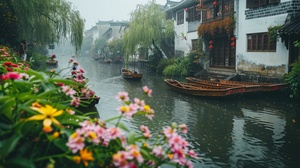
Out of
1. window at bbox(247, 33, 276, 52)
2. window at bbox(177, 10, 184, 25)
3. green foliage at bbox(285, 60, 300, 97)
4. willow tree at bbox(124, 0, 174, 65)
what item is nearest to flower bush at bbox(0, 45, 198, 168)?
green foliage at bbox(285, 60, 300, 97)

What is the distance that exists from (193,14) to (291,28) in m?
11.3

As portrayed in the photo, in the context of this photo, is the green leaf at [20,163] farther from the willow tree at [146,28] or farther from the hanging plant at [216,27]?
the willow tree at [146,28]

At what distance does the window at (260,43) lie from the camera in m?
14.2

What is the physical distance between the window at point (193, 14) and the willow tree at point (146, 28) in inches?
135

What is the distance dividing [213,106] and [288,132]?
12.3ft

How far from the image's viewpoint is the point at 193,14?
73.0ft

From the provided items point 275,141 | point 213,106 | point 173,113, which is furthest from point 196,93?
point 275,141

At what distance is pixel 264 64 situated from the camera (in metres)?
14.7

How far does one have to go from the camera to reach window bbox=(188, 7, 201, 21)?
21559 millimetres

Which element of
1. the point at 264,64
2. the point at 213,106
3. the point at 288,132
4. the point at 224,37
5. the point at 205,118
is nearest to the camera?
the point at 288,132

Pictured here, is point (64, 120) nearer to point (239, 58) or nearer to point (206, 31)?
point (239, 58)

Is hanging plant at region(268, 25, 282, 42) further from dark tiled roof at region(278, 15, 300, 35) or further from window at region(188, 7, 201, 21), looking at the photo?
window at region(188, 7, 201, 21)

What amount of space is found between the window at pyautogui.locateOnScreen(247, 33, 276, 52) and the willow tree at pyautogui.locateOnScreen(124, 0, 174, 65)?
1061 cm

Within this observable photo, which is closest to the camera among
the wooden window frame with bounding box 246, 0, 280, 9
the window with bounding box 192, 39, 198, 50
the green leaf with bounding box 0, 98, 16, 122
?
the green leaf with bounding box 0, 98, 16, 122
